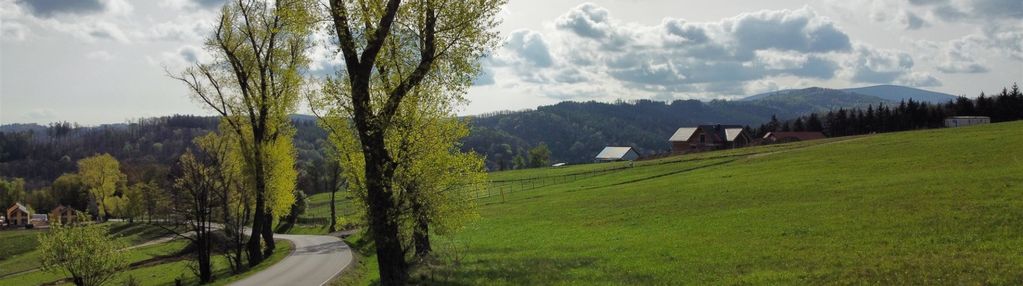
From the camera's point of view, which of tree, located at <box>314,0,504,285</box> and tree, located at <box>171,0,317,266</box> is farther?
tree, located at <box>171,0,317,266</box>

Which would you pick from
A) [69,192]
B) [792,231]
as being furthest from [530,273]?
[69,192]

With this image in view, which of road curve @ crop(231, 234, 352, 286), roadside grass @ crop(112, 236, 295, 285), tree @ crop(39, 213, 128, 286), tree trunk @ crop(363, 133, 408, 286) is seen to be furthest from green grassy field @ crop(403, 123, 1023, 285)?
tree @ crop(39, 213, 128, 286)

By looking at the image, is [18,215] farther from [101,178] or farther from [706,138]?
[706,138]

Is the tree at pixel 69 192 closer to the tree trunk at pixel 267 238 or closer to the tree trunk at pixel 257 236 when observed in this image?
the tree trunk at pixel 267 238

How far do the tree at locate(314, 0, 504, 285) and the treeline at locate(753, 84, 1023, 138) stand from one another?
114259 millimetres

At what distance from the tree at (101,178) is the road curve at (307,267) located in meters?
87.5

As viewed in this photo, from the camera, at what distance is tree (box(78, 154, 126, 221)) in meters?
113

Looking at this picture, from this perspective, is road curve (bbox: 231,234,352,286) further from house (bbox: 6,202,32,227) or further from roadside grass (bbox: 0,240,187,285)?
house (bbox: 6,202,32,227)

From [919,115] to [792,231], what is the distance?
12379 cm

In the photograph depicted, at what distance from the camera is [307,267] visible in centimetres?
3606

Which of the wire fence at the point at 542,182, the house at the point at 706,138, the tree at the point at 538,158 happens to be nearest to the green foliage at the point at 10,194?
the wire fence at the point at 542,182

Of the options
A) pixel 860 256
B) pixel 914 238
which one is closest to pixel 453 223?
pixel 860 256

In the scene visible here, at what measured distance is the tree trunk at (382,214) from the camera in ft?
59.0

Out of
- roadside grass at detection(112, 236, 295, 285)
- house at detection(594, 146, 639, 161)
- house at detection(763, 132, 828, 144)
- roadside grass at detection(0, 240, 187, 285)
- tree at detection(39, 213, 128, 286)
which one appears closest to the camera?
tree at detection(39, 213, 128, 286)
